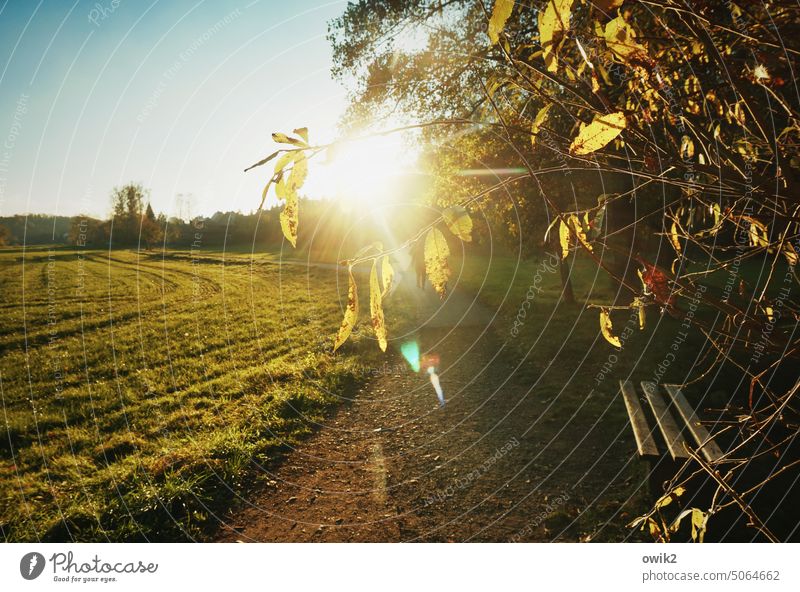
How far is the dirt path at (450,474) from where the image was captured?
3.71 m

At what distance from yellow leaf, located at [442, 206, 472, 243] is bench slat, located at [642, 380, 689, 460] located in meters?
2.52

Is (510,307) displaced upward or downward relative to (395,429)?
upward

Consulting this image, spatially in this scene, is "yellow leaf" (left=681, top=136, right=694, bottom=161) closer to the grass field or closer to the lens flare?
the grass field

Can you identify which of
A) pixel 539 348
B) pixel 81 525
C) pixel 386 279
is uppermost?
pixel 386 279

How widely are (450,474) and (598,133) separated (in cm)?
418

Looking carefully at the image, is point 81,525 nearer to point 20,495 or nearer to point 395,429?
point 20,495

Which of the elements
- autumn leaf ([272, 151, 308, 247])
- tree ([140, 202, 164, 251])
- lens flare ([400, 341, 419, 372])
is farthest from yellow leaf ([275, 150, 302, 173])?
tree ([140, 202, 164, 251])

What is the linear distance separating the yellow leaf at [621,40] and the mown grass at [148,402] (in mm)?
4197

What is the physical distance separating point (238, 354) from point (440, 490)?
17.5ft

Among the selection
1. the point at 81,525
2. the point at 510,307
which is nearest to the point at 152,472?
the point at 81,525

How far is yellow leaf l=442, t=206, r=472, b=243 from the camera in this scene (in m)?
0.95

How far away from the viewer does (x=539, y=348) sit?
846 cm
